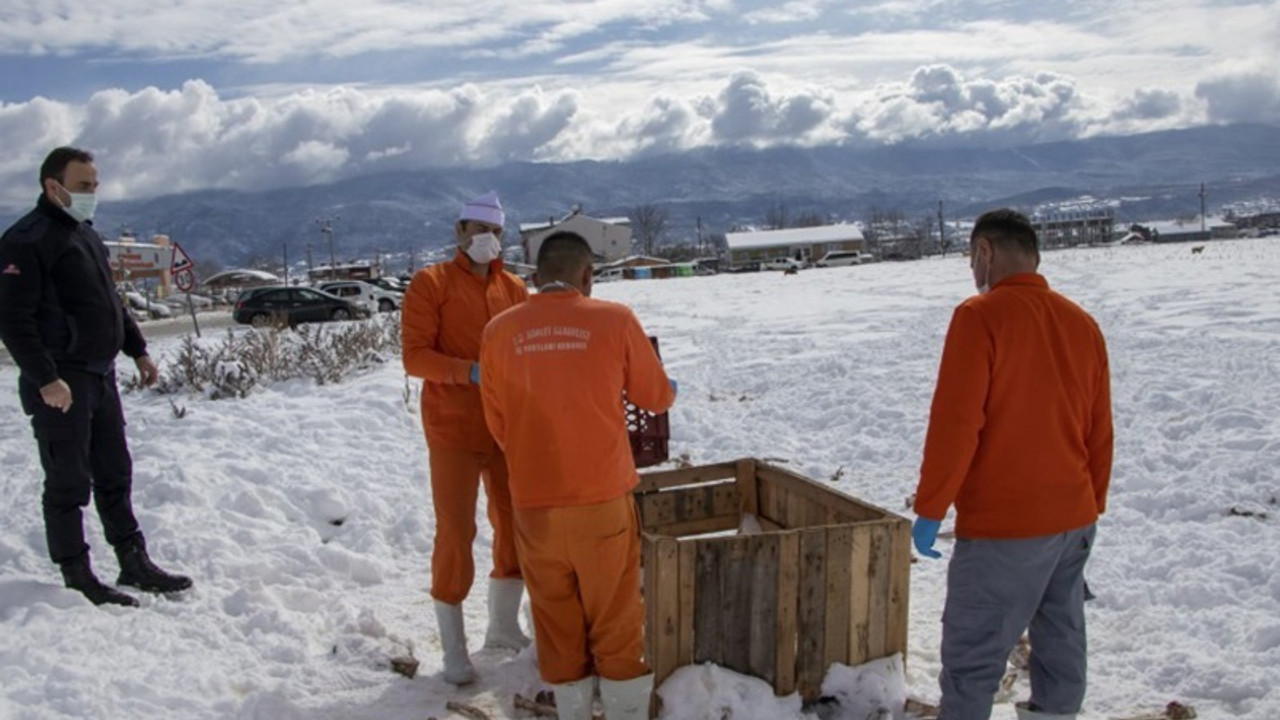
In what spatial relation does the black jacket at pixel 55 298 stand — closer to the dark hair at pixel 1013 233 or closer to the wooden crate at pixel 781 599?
the wooden crate at pixel 781 599

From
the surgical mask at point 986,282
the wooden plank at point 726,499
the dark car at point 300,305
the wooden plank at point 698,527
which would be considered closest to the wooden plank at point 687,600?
the wooden plank at point 698,527

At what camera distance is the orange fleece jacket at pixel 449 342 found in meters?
4.15

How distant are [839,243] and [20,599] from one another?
11774 cm

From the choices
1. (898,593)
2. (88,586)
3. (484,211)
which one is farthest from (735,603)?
(88,586)

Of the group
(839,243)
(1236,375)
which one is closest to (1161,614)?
(1236,375)

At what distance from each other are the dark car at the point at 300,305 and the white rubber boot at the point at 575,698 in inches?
1071

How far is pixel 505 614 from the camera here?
4527 mm

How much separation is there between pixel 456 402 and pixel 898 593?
6.23ft

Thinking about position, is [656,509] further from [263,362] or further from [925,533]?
[263,362]

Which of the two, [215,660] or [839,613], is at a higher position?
[839,613]

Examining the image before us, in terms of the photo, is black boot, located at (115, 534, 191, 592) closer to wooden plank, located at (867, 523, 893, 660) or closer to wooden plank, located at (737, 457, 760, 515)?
wooden plank, located at (737, 457, 760, 515)

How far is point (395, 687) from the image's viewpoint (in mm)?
4270

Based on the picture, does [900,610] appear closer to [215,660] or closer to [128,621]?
[215,660]

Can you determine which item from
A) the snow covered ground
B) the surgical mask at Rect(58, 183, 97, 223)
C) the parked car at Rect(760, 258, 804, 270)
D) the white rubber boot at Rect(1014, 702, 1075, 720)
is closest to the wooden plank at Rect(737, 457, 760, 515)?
the snow covered ground
